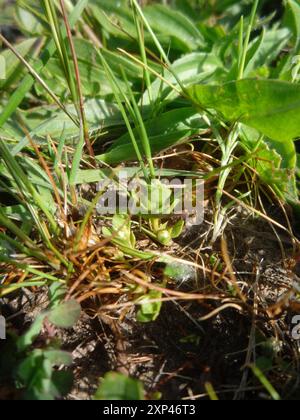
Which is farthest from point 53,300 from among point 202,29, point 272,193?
point 202,29

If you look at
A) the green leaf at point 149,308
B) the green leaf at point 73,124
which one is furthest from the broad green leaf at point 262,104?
the green leaf at point 149,308

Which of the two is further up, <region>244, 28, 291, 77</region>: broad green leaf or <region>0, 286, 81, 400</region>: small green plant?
<region>244, 28, 291, 77</region>: broad green leaf

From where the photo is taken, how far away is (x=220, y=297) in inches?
41.7

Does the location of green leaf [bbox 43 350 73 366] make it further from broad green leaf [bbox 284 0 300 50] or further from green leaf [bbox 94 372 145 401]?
broad green leaf [bbox 284 0 300 50]

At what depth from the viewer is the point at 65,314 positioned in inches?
38.1

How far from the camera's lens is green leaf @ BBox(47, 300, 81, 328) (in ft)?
3.12

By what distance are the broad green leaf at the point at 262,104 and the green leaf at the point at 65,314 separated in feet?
2.05

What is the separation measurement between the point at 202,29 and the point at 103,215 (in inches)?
31.9

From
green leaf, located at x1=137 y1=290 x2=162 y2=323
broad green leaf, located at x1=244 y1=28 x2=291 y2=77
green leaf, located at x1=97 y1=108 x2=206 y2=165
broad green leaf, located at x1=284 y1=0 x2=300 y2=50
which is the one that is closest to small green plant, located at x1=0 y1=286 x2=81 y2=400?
green leaf, located at x1=137 y1=290 x2=162 y2=323

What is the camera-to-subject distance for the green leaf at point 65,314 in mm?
952

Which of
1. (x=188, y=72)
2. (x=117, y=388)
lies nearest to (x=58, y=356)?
(x=117, y=388)

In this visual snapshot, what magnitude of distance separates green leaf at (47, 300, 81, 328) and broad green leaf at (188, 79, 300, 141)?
2.05 feet

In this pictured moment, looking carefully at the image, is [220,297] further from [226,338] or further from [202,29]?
[202,29]
